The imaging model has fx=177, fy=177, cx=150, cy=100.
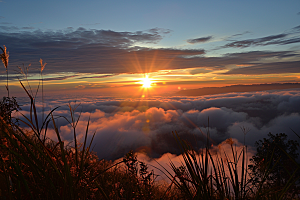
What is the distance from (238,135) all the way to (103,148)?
142 meters

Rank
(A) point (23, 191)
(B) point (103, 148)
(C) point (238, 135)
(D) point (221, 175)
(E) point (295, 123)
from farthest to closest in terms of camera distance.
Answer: (C) point (238, 135)
(E) point (295, 123)
(B) point (103, 148)
(A) point (23, 191)
(D) point (221, 175)

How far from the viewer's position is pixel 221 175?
2.00m

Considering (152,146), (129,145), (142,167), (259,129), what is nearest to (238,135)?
(259,129)

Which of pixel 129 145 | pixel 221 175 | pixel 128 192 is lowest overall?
pixel 129 145

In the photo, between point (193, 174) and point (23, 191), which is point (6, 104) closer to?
point (23, 191)

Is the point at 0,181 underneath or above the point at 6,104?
underneath

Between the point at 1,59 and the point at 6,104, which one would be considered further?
the point at 6,104

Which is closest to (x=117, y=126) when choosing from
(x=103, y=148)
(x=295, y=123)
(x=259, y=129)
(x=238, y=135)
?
(x=103, y=148)

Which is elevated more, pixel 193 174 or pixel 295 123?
pixel 193 174

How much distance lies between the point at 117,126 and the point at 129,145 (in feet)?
94.7

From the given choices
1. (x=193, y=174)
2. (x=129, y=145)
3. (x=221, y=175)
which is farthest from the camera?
(x=129, y=145)

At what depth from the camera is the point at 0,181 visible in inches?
69.2

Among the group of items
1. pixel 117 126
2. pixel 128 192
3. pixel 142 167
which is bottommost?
pixel 117 126

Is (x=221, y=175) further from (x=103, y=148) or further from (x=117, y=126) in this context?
(x=117, y=126)
